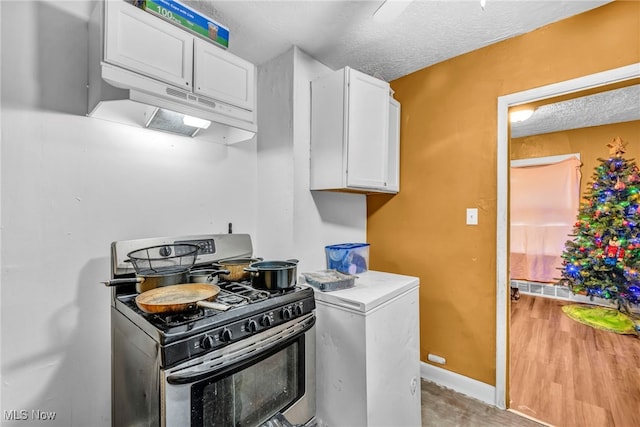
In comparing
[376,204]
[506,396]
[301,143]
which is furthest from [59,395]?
[506,396]

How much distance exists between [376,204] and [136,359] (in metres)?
1.99

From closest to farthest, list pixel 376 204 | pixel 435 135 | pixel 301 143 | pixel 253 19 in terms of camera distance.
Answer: pixel 253 19, pixel 301 143, pixel 435 135, pixel 376 204

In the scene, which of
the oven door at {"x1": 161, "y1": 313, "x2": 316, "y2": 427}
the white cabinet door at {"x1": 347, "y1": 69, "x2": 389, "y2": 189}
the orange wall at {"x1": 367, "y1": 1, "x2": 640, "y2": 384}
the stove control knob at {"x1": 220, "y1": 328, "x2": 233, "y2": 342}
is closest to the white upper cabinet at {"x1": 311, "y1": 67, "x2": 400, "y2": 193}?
the white cabinet door at {"x1": 347, "y1": 69, "x2": 389, "y2": 189}

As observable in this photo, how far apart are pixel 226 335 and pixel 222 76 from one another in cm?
119

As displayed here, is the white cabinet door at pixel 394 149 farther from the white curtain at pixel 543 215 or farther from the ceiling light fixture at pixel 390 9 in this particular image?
the white curtain at pixel 543 215

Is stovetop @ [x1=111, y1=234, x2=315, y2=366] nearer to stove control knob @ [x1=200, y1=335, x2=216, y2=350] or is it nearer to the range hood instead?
stove control knob @ [x1=200, y1=335, x2=216, y2=350]

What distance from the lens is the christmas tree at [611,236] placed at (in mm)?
3027

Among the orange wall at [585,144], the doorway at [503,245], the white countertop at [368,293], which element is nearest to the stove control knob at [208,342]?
the white countertop at [368,293]

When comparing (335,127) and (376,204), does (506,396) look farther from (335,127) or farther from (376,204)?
(335,127)

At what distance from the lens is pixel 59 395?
121cm

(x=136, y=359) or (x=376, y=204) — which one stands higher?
(x=376, y=204)

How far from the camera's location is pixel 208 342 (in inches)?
35.8

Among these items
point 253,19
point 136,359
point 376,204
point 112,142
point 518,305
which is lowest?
point 518,305

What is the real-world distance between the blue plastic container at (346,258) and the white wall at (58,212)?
1128 mm
